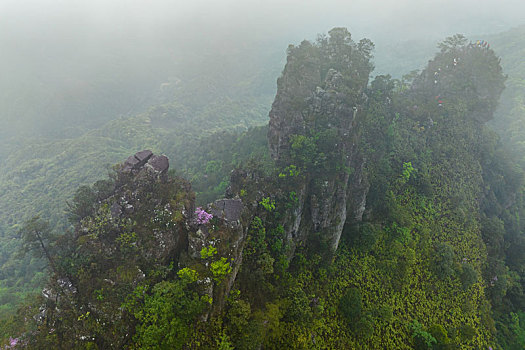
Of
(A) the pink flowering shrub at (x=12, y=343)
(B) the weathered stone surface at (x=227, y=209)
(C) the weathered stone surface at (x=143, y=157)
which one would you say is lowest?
(A) the pink flowering shrub at (x=12, y=343)

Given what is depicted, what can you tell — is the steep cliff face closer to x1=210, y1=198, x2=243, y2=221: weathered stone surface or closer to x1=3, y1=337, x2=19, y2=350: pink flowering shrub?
x1=210, y1=198, x2=243, y2=221: weathered stone surface

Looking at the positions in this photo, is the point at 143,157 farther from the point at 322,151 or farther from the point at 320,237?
the point at 320,237

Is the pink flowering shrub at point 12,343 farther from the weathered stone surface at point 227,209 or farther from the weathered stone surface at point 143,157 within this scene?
the weathered stone surface at point 143,157

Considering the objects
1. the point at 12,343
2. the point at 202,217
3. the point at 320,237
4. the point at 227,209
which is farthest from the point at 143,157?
the point at 320,237

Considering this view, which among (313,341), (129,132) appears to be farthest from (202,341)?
(129,132)

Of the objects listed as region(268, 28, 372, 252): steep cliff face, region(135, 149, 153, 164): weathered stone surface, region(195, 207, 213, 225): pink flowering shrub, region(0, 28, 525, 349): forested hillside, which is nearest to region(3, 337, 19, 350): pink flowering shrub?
region(0, 28, 525, 349): forested hillside

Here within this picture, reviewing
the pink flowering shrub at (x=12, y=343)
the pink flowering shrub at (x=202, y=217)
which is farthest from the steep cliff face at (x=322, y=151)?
the pink flowering shrub at (x=12, y=343)
